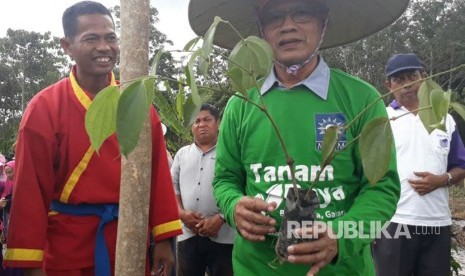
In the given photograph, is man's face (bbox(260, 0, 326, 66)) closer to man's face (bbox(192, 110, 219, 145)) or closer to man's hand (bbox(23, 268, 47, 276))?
man's hand (bbox(23, 268, 47, 276))

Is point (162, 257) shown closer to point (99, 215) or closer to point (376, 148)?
point (99, 215)

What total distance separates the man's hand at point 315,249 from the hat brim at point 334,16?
2.74 ft

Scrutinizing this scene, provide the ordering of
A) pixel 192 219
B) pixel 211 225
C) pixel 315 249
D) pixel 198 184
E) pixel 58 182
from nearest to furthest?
pixel 315 249 → pixel 58 182 → pixel 211 225 → pixel 192 219 → pixel 198 184

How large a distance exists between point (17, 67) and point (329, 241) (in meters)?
31.9

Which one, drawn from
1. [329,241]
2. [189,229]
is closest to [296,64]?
[329,241]

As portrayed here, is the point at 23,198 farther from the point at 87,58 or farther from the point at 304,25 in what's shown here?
the point at 304,25

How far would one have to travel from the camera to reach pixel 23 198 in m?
1.91

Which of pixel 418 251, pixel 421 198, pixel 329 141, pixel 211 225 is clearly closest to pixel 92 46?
pixel 329 141

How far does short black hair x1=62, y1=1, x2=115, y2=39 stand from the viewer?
2148 mm

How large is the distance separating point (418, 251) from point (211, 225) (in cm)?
134

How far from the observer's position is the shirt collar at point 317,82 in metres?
1.57

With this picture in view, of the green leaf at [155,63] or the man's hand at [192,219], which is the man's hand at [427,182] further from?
the green leaf at [155,63]

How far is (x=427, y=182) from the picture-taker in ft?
9.28

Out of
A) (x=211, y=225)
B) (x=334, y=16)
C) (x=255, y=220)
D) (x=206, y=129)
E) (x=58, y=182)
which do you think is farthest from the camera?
(x=206, y=129)
